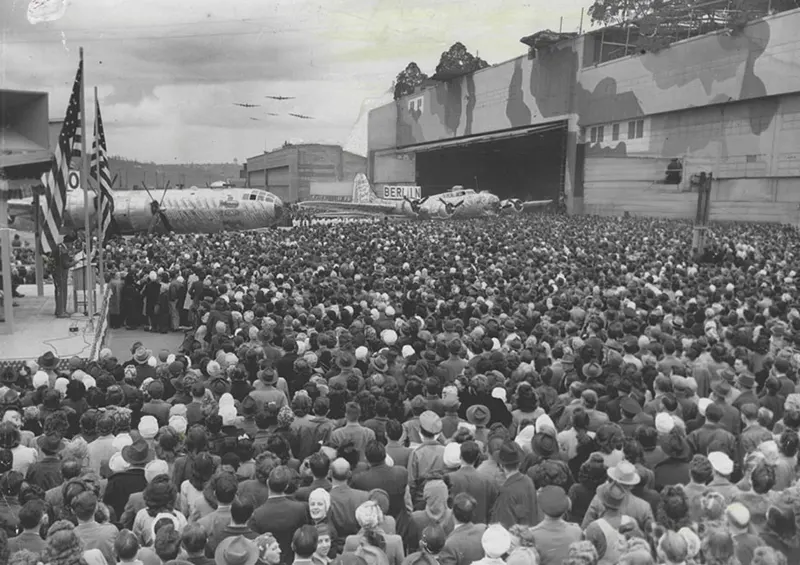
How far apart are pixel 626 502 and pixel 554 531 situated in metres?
0.62

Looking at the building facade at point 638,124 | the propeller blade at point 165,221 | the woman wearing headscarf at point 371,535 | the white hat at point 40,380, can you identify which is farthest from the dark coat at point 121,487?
the building facade at point 638,124

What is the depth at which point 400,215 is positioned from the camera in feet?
157

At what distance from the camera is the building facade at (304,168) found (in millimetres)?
81312

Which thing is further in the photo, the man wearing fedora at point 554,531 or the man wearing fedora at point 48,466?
the man wearing fedora at point 48,466

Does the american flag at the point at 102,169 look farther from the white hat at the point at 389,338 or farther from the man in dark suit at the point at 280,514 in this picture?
the man in dark suit at the point at 280,514

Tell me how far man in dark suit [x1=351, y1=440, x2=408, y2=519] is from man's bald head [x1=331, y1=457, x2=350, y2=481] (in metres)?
0.38

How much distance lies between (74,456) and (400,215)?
1678 inches

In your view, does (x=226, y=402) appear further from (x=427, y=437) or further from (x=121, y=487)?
(x=427, y=437)

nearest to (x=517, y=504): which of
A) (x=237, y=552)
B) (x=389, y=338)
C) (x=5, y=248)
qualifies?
(x=237, y=552)

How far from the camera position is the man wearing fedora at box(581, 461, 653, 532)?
4855 millimetres

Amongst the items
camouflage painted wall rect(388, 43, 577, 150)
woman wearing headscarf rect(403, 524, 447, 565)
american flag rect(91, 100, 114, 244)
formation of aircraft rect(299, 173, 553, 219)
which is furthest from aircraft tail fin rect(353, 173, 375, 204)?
woman wearing headscarf rect(403, 524, 447, 565)

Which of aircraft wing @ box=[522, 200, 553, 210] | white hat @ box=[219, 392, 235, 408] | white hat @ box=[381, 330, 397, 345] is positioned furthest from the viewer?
aircraft wing @ box=[522, 200, 553, 210]

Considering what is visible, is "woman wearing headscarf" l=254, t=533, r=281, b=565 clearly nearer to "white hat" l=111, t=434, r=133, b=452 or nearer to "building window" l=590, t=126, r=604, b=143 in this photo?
"white hat" l=111, t=434, r=133, b=452

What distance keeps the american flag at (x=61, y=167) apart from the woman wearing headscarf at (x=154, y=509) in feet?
32.6
